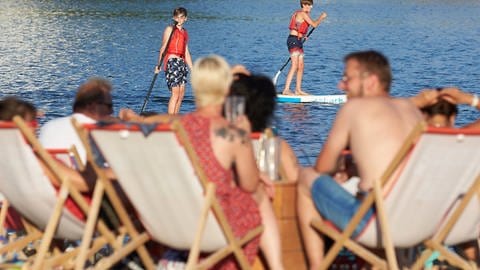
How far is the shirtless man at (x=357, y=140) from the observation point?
239 inches

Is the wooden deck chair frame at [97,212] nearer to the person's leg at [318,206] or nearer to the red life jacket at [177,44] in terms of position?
the person's leg at [318,206]

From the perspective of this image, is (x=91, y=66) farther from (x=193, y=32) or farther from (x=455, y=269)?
(x=455, y=269)

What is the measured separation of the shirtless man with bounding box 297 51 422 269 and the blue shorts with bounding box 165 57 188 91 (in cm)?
834

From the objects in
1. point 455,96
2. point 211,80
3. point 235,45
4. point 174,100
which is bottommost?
point 235,45

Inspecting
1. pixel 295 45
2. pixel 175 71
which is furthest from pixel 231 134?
pixel 295 45

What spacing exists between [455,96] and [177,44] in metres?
8.14

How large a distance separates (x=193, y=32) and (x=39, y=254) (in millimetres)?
36841

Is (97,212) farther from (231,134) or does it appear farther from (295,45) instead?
(295,45)

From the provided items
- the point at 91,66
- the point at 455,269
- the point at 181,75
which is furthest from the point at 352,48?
the point at 455,269

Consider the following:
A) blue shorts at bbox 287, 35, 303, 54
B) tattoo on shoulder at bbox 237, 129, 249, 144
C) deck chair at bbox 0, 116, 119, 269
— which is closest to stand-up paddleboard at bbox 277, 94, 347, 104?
blue shorts at bbox 287, 35, 303, 54

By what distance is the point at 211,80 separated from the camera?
233 inches

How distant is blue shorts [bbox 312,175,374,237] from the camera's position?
6.06 metres

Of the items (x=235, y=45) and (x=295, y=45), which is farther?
(x=235, y=45)

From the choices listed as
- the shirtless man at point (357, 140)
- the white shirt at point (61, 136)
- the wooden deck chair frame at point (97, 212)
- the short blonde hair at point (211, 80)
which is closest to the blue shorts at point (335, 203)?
the shirtless man at point (357, 140)
